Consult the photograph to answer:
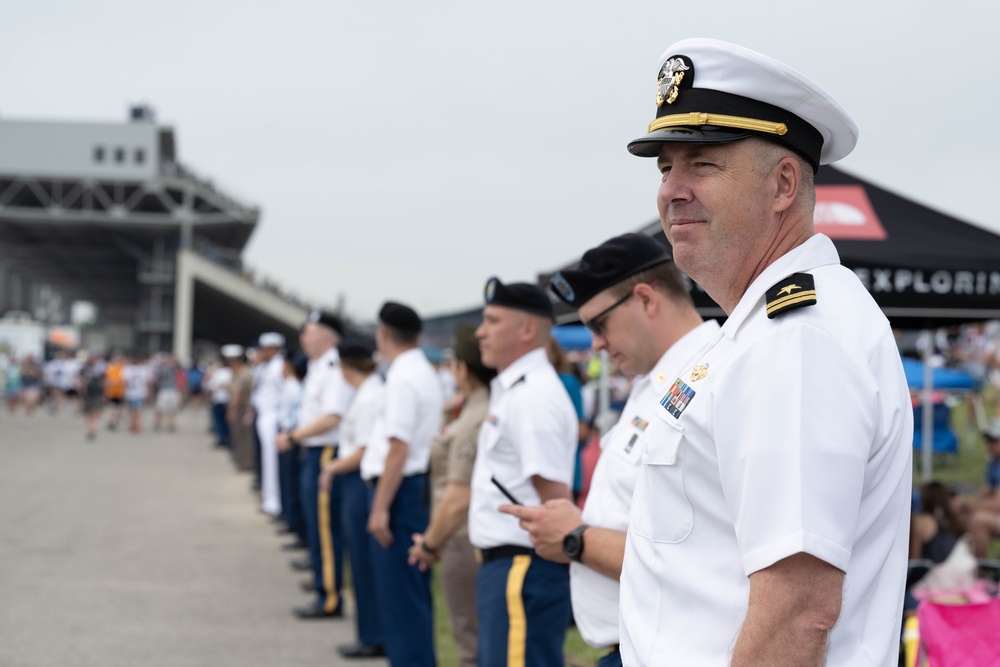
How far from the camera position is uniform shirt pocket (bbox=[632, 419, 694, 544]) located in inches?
61.9

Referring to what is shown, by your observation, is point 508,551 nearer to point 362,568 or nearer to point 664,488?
point 664,488

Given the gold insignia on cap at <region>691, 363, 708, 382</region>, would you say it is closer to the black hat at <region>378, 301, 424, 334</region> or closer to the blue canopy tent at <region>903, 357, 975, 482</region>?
the black hat at <region>378, 301, 424, 334</region>

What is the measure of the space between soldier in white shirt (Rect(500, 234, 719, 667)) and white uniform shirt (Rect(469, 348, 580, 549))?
603 millimetres

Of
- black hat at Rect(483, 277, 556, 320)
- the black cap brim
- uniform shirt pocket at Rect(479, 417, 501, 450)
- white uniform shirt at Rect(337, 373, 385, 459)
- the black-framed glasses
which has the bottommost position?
white uniform shirt at Rect(337, 373, 385, 459)

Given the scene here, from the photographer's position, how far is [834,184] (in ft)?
19.3

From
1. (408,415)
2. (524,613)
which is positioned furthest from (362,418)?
(524,613)

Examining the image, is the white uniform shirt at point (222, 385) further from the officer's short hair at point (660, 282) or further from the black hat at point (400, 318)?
the officer's short hair at point (660, 282)

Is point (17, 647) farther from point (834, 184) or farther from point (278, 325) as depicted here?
point (278, 325)

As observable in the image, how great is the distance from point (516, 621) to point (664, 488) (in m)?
2.36

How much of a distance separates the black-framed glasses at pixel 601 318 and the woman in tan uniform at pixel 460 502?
4.68ft

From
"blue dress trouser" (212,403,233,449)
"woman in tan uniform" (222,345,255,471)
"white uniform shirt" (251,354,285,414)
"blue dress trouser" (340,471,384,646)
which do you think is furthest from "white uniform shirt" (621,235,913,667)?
"blue dress trouser" (212,403,233,449)

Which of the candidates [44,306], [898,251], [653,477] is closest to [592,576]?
[653,477]

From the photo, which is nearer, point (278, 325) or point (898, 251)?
point (898, 251)

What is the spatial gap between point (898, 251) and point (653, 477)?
461 centimetres
